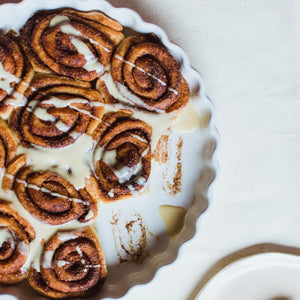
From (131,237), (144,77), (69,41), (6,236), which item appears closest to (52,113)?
(69,41)

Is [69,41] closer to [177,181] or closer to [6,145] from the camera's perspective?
[6,145]

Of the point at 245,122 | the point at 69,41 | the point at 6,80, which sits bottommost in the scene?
the point at 6,80

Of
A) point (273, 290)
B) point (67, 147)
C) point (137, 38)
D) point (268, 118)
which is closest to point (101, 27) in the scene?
point (137, 38)

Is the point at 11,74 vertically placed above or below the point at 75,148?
above

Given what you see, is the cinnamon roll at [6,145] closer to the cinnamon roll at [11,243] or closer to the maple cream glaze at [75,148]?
the maple cream glaze at [75,148]

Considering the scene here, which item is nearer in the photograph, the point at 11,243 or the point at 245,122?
the point at 11,243

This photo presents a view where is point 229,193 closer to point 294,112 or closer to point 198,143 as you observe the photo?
point 198,143

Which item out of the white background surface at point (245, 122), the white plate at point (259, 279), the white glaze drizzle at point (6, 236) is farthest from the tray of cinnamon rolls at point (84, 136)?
the white plate at point (259, 279)
